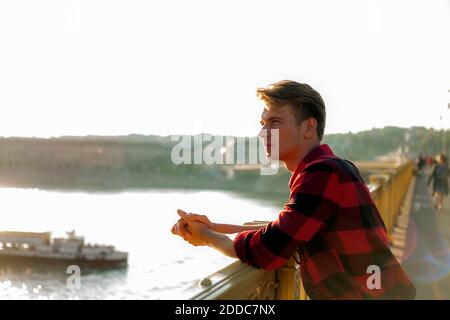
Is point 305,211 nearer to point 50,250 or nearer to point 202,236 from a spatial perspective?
point 202,236

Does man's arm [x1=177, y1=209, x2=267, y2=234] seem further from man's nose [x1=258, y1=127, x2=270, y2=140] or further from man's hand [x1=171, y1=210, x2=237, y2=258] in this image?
man's nose [x1=258, y1=127, x2=270, y2=140]

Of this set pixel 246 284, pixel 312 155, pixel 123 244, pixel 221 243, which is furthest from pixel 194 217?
pixel 123 244

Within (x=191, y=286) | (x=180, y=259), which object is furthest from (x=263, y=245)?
(x=180, y=259)

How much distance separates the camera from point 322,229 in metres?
1.77

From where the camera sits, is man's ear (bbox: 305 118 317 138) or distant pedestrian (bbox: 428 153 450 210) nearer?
man's ear (bbox: 305 118 317 138)

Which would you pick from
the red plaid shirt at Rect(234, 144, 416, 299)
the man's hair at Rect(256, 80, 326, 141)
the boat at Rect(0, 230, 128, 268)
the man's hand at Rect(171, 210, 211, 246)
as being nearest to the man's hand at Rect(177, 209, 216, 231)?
the man's hand at Rect(171, 210, 211, 246)

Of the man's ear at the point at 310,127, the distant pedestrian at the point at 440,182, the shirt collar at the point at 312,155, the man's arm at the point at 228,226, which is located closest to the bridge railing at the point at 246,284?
the man's arm at the point at 228,226

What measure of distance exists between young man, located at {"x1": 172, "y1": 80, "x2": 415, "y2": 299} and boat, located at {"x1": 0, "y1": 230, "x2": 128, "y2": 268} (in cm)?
3584

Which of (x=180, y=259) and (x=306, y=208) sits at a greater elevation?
(x=306, y=208)

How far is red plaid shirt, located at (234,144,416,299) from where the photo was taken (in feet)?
5.65

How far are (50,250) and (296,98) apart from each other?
41.3 metres

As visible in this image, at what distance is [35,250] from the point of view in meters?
40.6
